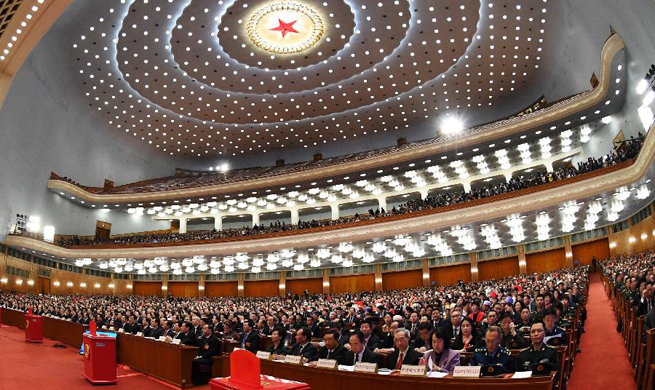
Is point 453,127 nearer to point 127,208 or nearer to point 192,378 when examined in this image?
point 127,208

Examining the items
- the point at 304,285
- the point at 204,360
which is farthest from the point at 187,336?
the point at 304,285

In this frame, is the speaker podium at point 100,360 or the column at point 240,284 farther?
the column at point 240,284

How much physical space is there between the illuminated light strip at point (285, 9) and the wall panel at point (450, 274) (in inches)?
502

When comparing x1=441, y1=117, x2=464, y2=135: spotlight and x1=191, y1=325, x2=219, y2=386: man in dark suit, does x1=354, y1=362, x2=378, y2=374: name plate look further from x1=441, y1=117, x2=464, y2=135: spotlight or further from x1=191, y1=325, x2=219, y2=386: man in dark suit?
x1=441, y1=117, x2=464, y2=135: spotlight

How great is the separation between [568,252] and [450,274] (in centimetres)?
554

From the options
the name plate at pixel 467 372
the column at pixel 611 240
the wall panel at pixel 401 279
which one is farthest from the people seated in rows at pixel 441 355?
the wall panel at pixel 401 279

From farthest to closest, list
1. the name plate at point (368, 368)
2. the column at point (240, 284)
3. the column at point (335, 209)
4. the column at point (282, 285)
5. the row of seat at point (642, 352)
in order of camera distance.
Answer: the column at point (335, 209) < the column at point (240, 284) < the column at point (282, 285) < the name plate at point (368, 368) < the row of seat at point (642, 352)

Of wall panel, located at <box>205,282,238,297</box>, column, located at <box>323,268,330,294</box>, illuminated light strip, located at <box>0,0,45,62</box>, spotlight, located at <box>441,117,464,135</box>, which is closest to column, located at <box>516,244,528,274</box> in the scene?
spotlight, located at <box>441,117,464,135</box>

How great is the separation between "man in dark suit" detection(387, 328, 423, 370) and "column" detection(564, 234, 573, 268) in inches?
732

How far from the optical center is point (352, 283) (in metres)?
26.4

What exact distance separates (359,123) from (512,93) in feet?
29.5

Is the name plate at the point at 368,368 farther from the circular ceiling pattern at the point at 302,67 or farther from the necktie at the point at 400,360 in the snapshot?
the circular ceiling pattern at the point at 302,67

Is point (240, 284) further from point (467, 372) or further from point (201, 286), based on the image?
point (467, 372)

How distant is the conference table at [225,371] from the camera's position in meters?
3.37
